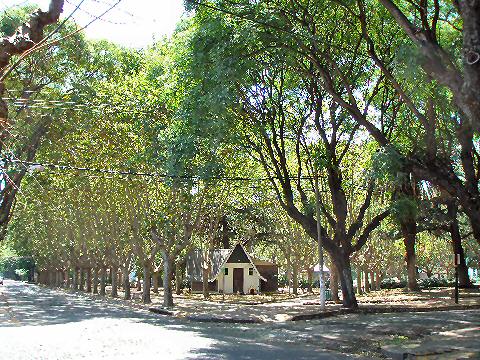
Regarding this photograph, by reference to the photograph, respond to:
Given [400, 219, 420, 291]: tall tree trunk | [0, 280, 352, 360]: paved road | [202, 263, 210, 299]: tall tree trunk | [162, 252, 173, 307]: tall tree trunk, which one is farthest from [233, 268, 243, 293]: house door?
[0, 280, 352, 360]: paved road

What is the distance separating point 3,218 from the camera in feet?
105

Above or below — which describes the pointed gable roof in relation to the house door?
A: above

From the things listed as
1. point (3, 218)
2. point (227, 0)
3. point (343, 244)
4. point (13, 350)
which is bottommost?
point (13, 350)

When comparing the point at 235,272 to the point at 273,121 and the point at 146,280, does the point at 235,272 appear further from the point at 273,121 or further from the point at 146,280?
the point at 273,121

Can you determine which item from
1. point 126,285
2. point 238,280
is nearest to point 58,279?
point 238,280

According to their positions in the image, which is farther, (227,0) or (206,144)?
(206,144)

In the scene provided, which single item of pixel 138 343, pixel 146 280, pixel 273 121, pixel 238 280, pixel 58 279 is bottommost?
pixel 138 343

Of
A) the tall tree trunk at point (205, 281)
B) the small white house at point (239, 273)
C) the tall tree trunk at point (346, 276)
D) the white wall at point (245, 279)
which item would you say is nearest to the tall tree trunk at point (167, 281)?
the tall tree trunk at point (346, 276)

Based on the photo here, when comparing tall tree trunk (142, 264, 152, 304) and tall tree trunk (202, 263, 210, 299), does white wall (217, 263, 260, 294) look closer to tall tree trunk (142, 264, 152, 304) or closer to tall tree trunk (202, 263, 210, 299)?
tall tree trunk (202, 263, 210, 299)

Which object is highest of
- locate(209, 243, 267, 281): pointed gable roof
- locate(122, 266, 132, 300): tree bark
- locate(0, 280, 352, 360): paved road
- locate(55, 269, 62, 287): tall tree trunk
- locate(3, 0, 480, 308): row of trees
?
locate(3, 0, 480, 308): row of trees

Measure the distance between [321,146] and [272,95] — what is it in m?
4.11

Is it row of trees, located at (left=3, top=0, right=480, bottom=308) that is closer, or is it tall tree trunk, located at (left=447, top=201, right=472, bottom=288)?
row of trees, located at (left=3, top=0, right=480, bottom=308)

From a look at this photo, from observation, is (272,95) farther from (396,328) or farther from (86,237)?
(86,237)

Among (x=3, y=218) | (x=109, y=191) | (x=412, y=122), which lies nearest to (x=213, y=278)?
(x=109, y=191)
